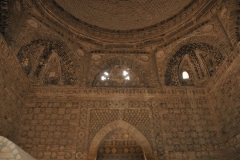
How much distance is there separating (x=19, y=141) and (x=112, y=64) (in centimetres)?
426

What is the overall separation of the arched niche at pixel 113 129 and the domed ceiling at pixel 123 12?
3.96 metres

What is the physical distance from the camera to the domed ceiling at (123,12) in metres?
7.57

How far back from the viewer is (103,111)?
6.81 m

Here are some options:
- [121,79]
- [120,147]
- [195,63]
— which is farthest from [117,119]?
[195,63]

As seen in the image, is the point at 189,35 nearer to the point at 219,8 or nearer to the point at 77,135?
the point at 219,8

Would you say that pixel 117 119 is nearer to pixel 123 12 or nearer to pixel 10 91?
pixel 10 91

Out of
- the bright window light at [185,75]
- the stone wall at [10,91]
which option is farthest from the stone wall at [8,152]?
the bright window light at [185,75]

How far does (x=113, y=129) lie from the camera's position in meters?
6.48

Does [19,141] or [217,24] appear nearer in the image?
[19,141]

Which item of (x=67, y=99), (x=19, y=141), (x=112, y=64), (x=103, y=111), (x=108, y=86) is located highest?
(x=112, y=64)

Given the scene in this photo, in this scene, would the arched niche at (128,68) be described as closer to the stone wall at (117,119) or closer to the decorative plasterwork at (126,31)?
the stone wall at (117,119)

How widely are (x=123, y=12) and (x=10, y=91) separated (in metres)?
5.04

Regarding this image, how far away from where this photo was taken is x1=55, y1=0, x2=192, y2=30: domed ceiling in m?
7.57

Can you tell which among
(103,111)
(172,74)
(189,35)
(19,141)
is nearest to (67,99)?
(103,111)
